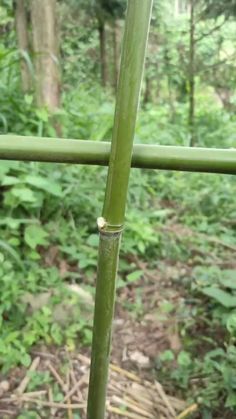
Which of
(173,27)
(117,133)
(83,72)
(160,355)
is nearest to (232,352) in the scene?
(160,355)

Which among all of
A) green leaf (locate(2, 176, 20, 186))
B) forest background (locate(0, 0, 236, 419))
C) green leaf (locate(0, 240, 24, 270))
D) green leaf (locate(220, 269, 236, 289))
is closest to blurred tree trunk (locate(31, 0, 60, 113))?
forest background (locate(0, 0, 236, 419))

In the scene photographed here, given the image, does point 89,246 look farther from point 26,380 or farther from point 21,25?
point 21,25

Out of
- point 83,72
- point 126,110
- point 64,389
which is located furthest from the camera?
point 83,72

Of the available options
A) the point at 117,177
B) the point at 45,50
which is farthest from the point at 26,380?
the point at 45,50

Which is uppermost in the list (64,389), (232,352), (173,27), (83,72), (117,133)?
(173,27)

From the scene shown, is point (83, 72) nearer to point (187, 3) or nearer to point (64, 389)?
point (187, 3)

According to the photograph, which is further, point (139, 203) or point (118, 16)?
point (118, 16)
